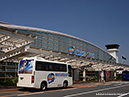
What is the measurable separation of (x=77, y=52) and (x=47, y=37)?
18.4 metres

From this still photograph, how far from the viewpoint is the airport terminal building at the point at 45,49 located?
18.7m

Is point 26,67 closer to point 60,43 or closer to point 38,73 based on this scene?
point 38,73

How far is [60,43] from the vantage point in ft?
188

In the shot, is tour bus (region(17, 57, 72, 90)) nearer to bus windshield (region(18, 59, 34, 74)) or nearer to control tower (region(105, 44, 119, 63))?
bus windshield (region(18, 59, 34, 74))

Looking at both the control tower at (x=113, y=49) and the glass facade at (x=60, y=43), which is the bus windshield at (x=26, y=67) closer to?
the glass facade at (x=60, y=43)

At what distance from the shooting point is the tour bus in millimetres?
14890

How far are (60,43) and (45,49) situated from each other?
108 ft

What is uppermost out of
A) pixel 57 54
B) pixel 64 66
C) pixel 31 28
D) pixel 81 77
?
pixel 31 28

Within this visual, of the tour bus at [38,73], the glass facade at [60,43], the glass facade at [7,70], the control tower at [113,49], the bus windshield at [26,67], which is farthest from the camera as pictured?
the control tower at [113,49]

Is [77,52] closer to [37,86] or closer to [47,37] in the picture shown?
[47,37]

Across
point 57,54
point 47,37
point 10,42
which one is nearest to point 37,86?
point 10,42

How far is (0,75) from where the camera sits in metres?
24.5

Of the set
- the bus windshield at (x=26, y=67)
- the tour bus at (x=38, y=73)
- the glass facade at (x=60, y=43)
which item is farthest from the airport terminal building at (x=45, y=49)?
the tour bus at (x=38, y=73)

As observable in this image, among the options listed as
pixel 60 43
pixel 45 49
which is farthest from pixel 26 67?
pixel 60 43
